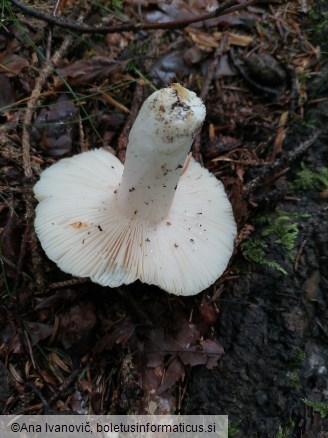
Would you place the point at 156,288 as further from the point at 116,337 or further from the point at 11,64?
the point at 11,64

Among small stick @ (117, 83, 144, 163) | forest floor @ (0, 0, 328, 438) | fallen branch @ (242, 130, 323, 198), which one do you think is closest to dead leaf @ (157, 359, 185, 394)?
forest floor @ (0, 0, 328, 438)

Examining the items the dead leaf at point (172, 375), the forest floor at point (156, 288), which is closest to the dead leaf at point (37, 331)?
the forest floor at point (156, 288)

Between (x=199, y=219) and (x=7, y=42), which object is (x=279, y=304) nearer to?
(x=199, y=219)

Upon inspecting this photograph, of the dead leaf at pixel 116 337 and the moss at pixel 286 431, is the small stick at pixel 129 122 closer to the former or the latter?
the dead leaf at pixel 116 337

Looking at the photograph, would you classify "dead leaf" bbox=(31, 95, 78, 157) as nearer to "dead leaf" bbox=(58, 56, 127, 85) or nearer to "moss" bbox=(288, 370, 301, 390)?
"dead leaf" bbox=(58, 56, 127, 85)

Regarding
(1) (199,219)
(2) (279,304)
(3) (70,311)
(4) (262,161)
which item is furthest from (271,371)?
(4) (262,161)
